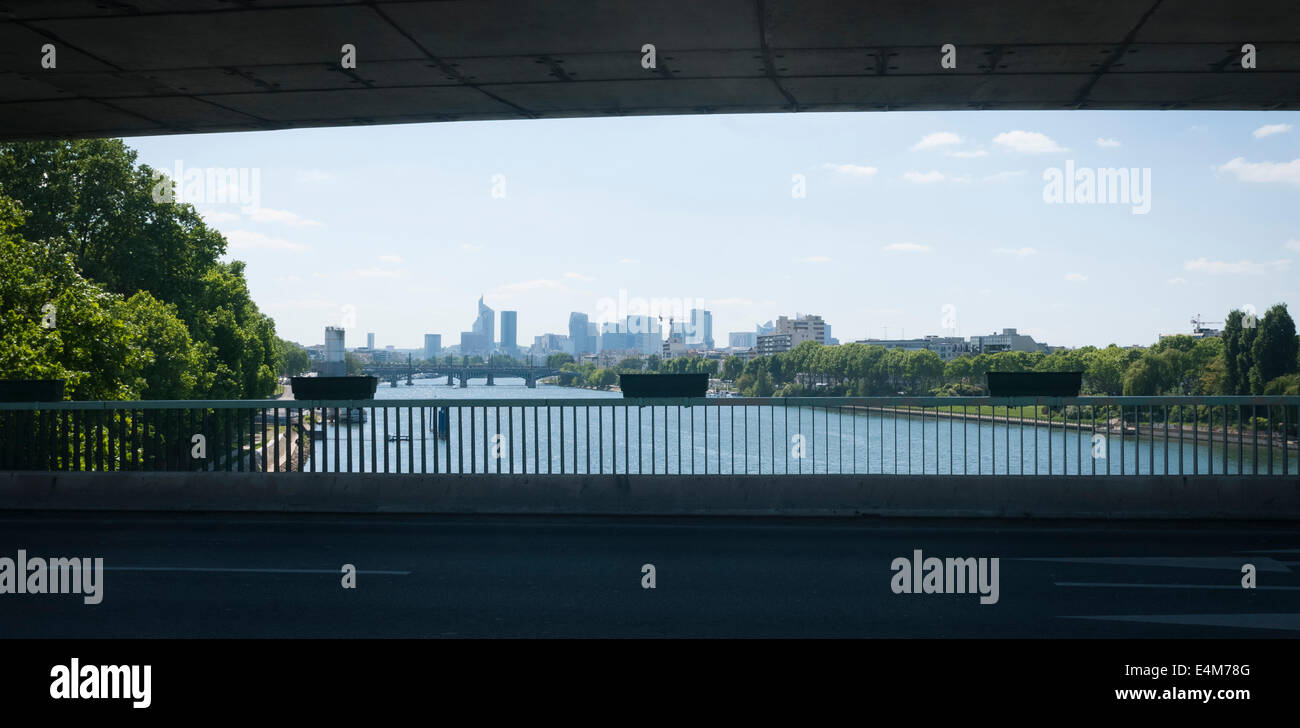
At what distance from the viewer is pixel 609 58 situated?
10.6m

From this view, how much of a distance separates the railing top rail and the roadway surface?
1.44m

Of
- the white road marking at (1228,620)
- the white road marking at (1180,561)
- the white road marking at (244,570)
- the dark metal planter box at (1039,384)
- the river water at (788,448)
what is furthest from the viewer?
the dark metal planter box at (1039,384)

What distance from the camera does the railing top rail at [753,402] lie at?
37.9 feet

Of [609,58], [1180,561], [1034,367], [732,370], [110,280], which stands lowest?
[732,370]

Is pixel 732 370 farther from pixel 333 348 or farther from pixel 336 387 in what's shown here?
pixel 336 387

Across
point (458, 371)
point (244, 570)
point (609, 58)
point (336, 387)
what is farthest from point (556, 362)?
point (244, 570)

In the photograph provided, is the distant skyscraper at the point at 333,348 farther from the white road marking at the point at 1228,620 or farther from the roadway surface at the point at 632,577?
the white road marking at the point at 1228,620

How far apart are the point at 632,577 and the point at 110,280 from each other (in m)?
56.4

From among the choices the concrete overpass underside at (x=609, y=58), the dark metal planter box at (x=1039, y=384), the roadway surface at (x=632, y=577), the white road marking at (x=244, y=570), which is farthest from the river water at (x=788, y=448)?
the concrete overpass underside at (x=609, y=58)

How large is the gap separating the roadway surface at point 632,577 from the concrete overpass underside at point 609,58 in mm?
5276

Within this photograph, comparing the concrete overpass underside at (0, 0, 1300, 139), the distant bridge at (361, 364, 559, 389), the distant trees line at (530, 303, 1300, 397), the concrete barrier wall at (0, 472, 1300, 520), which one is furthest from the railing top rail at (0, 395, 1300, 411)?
the distant bridge at (361, 364, 559, 389)
